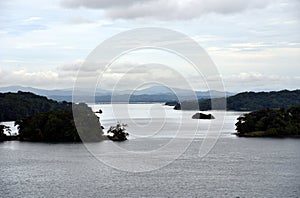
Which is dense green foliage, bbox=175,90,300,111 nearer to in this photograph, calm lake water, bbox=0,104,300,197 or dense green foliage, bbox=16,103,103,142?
dense green foliage, bbox=16,103,103,142

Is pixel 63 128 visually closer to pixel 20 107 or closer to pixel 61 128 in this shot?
pixel 61 128

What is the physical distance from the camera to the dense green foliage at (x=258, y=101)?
399ft

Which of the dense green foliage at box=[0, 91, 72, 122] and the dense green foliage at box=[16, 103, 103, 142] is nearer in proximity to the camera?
the dense green foliage at box=[16, 103, 103, 142]

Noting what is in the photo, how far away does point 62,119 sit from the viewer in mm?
58188

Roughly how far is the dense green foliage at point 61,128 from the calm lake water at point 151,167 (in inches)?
144

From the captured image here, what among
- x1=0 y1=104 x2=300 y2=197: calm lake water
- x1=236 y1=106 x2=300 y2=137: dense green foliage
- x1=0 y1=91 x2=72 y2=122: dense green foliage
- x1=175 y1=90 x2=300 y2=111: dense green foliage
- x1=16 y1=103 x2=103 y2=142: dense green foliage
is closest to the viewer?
x1=0 y1=104 x2=300 y2=197: calm lake water

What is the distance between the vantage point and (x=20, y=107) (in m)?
97.4

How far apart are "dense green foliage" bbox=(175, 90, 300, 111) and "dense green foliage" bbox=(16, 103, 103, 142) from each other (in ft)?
212

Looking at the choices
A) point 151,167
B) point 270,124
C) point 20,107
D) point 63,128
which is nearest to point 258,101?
point 270,124

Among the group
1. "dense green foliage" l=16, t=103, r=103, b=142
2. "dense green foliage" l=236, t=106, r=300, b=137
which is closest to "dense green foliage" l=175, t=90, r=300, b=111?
"dense green foliage" l=236, t=106, r=300, b=137

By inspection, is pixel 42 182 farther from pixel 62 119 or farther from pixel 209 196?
pixel 62 119

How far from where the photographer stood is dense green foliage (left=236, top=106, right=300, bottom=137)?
62.1m

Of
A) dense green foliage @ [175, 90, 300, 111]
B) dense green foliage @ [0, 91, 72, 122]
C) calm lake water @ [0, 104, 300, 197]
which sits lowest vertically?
calm lake water @ [0, 104, 300, 197]

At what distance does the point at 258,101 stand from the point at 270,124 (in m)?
64.8
